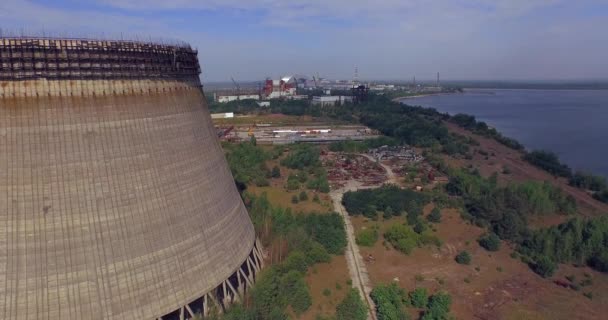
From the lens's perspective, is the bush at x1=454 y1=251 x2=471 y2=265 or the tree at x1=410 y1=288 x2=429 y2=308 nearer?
the tree at x1=410 y1=288 x2=429 y2=308

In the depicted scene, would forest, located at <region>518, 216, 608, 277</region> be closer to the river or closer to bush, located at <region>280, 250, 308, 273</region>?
bush, located at <region>280, 250, 308, 273</region>

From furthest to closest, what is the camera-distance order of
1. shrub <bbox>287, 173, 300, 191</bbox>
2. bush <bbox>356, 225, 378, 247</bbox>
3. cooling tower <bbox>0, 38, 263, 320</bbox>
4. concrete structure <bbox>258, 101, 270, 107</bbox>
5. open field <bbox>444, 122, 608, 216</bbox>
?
concrete structure <bbox>258, 101, 270, 107</bbox> → shrub <bbox>287, 173, 300, 191</bbox> → open field <bbox>444, 122, 608, 216</bbox> → bush <bbox>356, 225, 378, 247</bbox> → cooling tower <bbox>0, 38, 263, 320</bbox>

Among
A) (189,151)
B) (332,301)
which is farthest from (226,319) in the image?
(332,301)

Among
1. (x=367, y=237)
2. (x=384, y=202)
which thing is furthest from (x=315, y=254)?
(x=384, y=202)

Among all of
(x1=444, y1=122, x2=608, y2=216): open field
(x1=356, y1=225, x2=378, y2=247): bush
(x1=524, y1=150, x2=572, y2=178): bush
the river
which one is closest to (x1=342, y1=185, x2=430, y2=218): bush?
(x1=356, y1=225, x2=378, y2=247): bush

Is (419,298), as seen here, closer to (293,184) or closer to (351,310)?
(351,310)

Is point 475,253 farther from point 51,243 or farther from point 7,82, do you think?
point 7,82

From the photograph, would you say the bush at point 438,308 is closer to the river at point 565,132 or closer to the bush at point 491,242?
the bush at point 491,242
